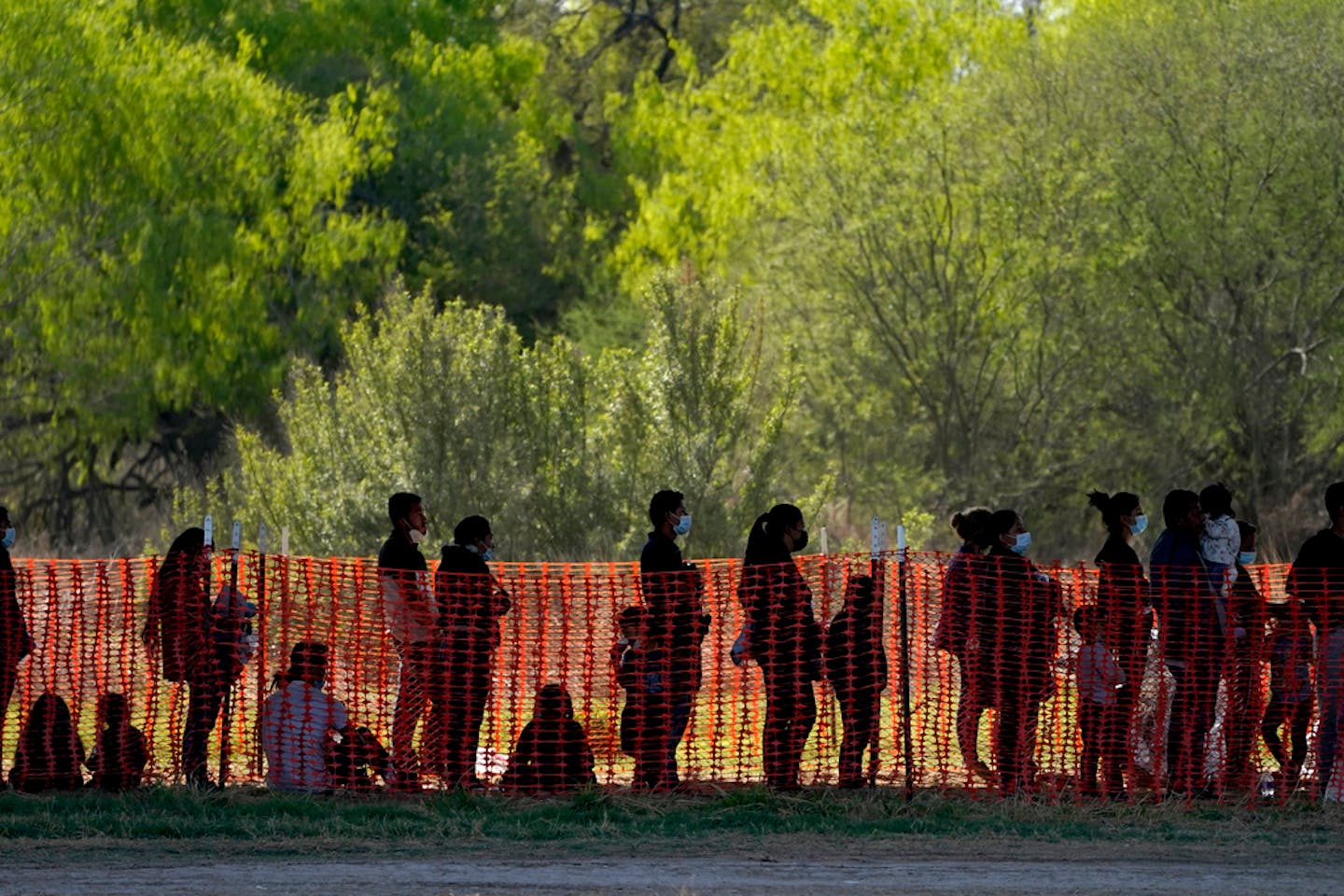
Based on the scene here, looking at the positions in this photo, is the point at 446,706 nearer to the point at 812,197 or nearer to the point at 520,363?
the point at 520,363

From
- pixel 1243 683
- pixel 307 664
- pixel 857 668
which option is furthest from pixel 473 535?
pixel 1243 683

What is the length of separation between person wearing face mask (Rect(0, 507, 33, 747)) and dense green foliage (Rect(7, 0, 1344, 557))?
12262 mm

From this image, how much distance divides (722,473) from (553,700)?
12567 mm

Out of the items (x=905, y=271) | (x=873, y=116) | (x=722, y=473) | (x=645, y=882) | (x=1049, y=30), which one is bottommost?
(x=645, y=882)

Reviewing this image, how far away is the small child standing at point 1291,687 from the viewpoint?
479 inches

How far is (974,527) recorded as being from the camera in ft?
41.0

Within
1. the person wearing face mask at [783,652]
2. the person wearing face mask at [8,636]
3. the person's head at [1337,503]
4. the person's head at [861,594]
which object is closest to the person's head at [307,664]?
the person wearing face mask at [8,636]

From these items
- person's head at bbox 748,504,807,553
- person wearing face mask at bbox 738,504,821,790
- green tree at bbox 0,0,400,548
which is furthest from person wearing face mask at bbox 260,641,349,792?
green tree at bbox 0,0,400,548

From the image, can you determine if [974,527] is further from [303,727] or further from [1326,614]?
[303,727]

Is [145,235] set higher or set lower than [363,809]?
higher

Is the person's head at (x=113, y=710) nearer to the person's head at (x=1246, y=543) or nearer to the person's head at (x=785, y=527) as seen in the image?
the person's head at (x=785, y=527)

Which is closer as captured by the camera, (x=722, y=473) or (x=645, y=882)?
(x=645, y=882)

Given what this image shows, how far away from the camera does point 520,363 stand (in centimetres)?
2508

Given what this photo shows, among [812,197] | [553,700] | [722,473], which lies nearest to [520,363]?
[722,473]
